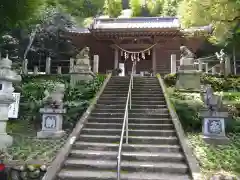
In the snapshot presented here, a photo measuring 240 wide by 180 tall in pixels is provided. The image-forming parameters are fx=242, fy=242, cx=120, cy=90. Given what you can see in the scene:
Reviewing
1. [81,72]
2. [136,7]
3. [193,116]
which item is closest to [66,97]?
[81,72]

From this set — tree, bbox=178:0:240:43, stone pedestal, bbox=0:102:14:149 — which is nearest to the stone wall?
tree, bbox=178:0:240:43

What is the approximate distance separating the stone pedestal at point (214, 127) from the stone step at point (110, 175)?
2189mm

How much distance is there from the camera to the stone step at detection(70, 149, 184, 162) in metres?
5.67

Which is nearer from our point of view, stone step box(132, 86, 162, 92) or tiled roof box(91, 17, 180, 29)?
stone step box(132, 86, 162, 92)

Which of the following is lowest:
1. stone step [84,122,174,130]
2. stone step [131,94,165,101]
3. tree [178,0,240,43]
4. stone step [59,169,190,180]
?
stone step [59,169,190,180]

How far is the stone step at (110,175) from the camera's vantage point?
4.94 m

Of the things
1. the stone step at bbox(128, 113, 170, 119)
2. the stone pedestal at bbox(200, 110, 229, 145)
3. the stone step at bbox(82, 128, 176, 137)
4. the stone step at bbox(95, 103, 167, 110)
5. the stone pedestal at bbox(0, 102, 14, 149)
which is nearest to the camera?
the stone pedestal at bbox(0, 102, 14, 149)

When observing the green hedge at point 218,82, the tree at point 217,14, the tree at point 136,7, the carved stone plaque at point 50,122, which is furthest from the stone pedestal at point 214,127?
the tree at point 136,7

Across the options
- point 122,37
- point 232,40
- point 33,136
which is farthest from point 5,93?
point 232,40

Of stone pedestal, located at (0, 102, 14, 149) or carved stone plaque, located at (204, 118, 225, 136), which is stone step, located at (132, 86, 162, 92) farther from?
stone pedestal, located at (0, 102, 14, 149)

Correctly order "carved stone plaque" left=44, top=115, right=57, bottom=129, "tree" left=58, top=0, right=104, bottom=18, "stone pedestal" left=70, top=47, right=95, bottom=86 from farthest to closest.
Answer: "tree" left=58, top=0, right=104, bottom=18
"stone pedestal" left=70, top=47, right=95, bottom=86
"carved stone plaque" left=44, top=115, right=57, bottom=129

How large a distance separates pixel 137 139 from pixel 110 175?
173cm

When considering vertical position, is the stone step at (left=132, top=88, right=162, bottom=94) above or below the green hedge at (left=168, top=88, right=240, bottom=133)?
above

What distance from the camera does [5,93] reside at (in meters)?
6.93
